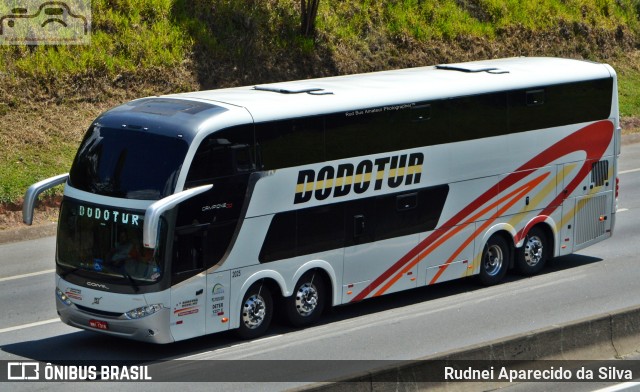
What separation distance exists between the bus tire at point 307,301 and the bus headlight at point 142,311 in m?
2.29

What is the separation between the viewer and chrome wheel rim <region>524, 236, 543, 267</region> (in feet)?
63.4

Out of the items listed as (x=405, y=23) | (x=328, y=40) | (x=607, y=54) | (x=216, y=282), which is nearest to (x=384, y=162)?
(x=216, y=282)

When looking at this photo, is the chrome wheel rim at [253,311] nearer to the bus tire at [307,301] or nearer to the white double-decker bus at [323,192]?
the white double-decker bus at [323,192]

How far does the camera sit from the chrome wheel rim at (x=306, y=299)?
52.9ft

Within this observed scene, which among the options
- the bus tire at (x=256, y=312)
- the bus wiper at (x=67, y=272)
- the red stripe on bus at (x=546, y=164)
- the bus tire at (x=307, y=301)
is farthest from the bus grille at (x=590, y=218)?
the bus wiper at (x=67, y=272)

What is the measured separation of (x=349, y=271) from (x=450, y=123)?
2.97 metres

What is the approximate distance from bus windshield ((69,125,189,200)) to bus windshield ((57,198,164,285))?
0.29m

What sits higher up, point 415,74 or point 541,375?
point 415,74

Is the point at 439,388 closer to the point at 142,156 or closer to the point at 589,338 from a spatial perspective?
the point at 589,338

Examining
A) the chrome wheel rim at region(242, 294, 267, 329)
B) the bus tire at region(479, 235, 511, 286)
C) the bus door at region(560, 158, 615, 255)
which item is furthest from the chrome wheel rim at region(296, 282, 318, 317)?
the bus door at region(560, 158, 615, 255)

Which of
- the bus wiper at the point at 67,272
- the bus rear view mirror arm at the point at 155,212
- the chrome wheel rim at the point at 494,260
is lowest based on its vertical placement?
the chrome wheel rim at the point at 494,260

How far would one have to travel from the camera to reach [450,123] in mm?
17594

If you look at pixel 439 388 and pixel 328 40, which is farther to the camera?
pixel 328 40

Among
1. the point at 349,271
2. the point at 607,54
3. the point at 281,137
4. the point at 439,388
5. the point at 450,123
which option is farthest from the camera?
the point at 607,54
